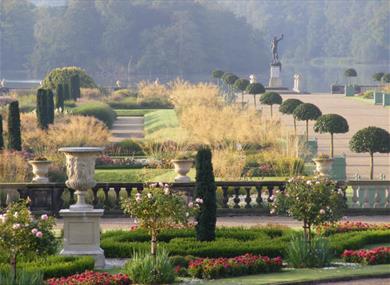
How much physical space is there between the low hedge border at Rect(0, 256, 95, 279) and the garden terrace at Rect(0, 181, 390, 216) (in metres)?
7.67

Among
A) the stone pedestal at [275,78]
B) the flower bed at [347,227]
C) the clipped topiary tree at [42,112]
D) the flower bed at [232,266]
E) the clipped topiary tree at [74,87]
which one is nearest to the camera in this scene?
the flower bed at [232,266]

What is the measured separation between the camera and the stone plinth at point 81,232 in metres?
19.5

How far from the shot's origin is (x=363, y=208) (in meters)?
26.9

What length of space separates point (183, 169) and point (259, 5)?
16821 cm

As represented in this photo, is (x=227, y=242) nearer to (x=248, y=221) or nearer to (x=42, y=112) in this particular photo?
(x=248, y=221)

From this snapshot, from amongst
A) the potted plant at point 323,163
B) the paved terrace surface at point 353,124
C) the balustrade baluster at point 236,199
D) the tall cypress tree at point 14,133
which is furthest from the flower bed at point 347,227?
the tall cypress tree at point 14,133

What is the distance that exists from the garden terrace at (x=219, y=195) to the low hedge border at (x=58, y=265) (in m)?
7.67

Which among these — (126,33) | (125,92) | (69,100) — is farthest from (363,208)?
(126,33)

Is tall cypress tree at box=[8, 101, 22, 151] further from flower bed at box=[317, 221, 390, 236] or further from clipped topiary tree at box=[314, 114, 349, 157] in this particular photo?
flower bed at box=[317, 221, 390, 236]

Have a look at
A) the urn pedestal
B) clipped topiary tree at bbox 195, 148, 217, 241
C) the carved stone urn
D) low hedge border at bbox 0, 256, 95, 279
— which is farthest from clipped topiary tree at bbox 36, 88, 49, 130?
low hedge border at bbox 0, 256, 95, 279

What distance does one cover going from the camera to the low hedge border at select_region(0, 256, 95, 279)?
58.0ft

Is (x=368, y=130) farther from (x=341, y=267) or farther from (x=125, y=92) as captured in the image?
(x=125, y=92)

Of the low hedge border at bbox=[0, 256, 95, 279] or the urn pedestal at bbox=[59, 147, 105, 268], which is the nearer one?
the low hedge border at bbox=[0, 256, 95, 279]

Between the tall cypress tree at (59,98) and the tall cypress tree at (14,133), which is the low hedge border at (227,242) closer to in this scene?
the tall cypress tree at (14,133)
